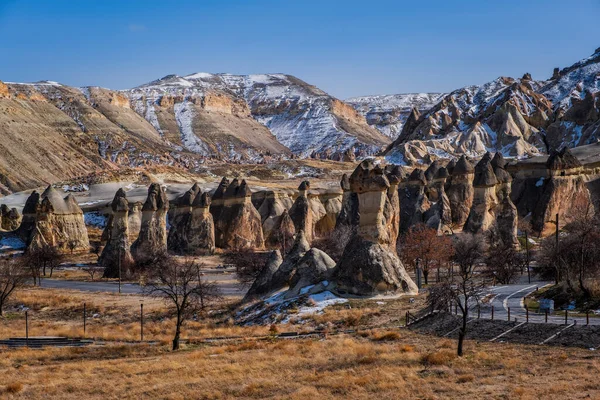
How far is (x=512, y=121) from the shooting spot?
130 meters

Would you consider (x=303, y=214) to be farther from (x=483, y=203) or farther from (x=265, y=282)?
(x=265, y=282)

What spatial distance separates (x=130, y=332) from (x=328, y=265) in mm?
9364

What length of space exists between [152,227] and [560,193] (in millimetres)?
35640

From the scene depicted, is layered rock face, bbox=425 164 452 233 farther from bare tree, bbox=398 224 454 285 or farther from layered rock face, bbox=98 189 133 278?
layered rock face, bbox=98 189 133 278

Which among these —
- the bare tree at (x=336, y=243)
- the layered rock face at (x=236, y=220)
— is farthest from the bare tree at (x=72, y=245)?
the bare tree at (x=336, y=243)

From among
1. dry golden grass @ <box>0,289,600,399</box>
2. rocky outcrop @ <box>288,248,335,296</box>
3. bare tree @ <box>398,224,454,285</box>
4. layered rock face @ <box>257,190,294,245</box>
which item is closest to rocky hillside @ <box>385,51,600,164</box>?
layered rock face @ <box>257,190,294,245</box>

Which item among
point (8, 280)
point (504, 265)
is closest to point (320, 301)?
point (504, 265)

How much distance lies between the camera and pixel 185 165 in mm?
179000

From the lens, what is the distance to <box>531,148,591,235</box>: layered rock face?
63000 mm

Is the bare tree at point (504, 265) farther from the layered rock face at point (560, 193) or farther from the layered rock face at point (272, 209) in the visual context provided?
the layered rock face at point (272, 209)

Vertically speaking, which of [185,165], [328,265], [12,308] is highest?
[185,165]

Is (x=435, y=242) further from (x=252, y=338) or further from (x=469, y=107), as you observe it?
(x=469, y=107)

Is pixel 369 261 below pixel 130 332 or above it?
above

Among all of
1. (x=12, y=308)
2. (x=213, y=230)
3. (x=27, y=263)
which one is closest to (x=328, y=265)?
(x=12, y=308)
